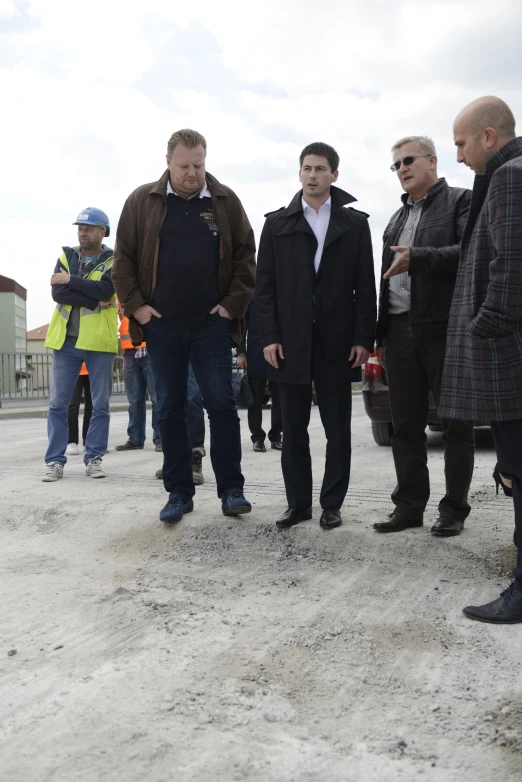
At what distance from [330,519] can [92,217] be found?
3.37 metres

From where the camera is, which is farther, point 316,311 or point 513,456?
point 316,311

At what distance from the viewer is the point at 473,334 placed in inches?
111

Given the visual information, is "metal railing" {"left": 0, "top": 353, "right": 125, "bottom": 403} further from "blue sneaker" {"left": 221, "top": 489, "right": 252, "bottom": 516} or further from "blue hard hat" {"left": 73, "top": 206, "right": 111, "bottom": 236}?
"blue sneaker" {"left": 221, "top": 489, "right": 252, "bottom": 516}

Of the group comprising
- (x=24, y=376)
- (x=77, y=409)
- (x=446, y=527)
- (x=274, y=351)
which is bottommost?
(x=446, y=527)

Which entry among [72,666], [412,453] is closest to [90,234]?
[412,453]

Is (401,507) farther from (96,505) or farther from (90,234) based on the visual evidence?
(90,234)

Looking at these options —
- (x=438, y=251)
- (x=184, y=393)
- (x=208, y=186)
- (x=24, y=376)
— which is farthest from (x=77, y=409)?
(x=24, y=376)

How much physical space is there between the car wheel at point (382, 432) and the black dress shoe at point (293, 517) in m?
4.13

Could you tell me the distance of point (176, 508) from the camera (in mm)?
4199

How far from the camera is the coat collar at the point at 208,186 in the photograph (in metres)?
4.14

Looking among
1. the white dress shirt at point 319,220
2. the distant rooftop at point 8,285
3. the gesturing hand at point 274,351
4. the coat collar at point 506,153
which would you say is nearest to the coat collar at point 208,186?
the white dress shirt at point 319,220

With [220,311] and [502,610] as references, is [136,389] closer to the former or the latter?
[220,311]

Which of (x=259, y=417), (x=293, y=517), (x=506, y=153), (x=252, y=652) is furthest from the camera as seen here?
Answer: (x=259, y=417)

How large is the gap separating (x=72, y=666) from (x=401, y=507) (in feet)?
6.94
